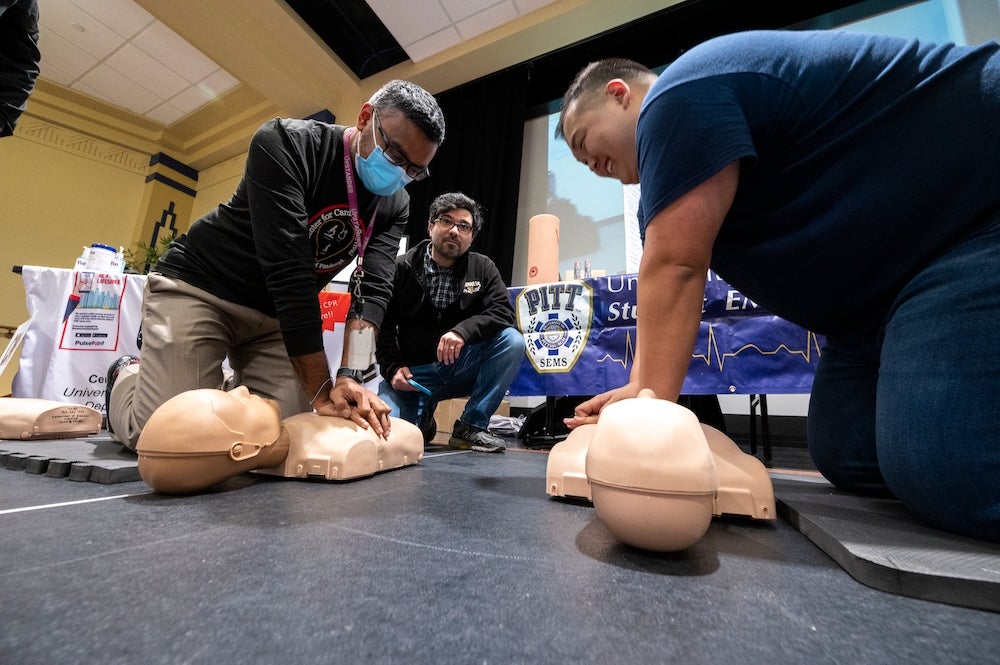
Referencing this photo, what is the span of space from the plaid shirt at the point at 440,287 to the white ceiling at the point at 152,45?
2.05 meters

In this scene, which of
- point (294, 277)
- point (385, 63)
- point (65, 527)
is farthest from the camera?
point (385, 63)

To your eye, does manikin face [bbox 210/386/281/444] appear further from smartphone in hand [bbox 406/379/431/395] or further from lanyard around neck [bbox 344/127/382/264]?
smartphone in hand [bbox 406/379/431/395]

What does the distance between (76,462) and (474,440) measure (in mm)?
1030

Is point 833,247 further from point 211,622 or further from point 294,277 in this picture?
point 294,277

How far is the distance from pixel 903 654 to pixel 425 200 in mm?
3434

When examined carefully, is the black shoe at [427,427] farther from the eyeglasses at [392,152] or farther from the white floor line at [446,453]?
the eyeglasses at [392,152]

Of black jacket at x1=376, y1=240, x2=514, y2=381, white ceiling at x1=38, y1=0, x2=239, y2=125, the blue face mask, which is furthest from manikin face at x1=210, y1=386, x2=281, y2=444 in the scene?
white ceiling at x1=38, y1=0, x2=239, y2=125

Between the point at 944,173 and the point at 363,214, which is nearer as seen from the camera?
the point at 944,173

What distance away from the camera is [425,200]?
11.1ft

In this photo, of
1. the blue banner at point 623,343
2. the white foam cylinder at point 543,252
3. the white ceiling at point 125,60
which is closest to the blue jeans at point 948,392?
the blue banner at point 623,343

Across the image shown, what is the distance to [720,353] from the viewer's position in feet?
5.32

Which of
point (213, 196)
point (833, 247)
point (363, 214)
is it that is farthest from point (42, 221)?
point (833, 247)

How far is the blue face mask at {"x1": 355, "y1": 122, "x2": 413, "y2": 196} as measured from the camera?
3.27 ft

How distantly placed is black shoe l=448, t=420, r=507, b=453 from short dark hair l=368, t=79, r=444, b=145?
0.98 m
